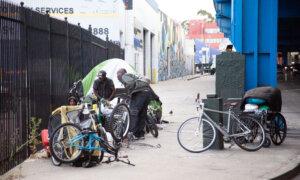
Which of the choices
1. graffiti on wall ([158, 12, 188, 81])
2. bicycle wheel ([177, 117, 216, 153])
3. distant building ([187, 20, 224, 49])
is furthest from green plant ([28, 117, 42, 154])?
distant building ([187, 20, 224, 49])

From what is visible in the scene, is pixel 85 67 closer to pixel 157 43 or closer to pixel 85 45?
pixel 85 45

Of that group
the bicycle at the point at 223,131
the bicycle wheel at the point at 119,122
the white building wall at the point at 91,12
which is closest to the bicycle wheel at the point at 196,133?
the bicycle at the point at 223,131

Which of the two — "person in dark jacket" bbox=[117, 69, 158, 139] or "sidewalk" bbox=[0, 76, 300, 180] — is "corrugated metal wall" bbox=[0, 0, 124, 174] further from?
"person in dark jacket" bbox=[117, 69, 158, 139]

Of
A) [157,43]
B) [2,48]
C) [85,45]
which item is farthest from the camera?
[157,43]

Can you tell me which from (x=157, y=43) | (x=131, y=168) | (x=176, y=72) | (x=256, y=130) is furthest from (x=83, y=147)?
(x=176, y=72)

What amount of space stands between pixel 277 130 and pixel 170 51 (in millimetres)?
58743

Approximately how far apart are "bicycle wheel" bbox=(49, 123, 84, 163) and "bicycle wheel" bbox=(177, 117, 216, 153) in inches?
98.1

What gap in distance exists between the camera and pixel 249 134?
10.5 m

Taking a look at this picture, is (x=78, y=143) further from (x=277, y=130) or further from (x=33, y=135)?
(x=277, y=130)

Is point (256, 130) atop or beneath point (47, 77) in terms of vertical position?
beneath

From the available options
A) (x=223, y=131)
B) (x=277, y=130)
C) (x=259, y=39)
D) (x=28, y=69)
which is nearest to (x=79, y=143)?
(x=28, y=69)

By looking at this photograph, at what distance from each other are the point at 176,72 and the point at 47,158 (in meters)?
64.2

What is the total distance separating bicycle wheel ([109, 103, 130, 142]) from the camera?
34.7 ft

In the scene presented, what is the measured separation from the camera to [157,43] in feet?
195
